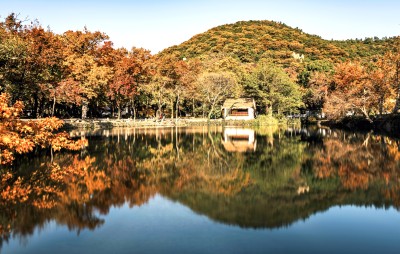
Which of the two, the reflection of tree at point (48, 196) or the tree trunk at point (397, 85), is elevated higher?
the tree trunk at point (397, 85)

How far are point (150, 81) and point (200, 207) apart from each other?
57.5 meters

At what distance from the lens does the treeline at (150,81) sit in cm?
4150

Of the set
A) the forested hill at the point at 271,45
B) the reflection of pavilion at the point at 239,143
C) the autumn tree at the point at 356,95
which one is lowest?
the reflection of pavilion at the point at 239,143

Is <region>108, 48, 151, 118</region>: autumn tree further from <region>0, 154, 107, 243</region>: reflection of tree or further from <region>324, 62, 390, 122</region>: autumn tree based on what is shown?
<region>0, 154, 107, 243</region>: reflection of tree

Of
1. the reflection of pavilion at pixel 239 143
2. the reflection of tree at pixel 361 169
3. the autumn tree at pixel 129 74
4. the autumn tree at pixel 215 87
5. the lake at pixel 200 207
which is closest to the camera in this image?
Answer: the lake at pixel 200 207

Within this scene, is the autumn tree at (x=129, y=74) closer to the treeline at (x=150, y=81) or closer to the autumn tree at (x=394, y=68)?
the treeline at (x=150, y=81)

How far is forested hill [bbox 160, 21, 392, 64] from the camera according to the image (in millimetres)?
126562

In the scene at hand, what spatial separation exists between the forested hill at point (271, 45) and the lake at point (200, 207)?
10195cm

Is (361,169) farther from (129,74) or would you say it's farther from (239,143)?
(129,74)

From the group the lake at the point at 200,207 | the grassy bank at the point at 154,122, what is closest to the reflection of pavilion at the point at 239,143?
the lake at the point at 200,207

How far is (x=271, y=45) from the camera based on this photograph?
141 metres

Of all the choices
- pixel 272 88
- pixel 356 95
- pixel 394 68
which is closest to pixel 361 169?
pixel 394 68

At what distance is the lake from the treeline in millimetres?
22166

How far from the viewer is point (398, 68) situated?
48.6 meters
